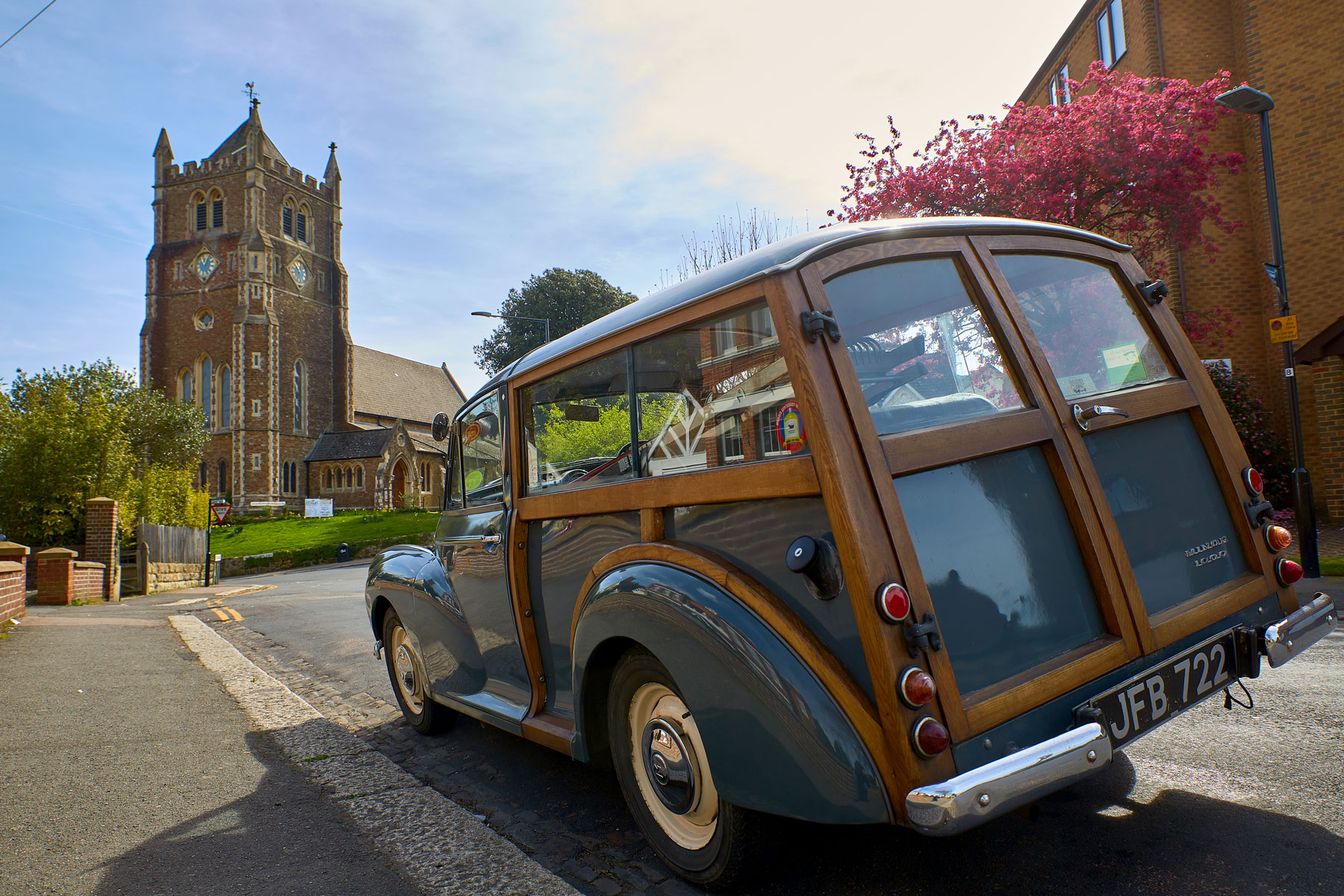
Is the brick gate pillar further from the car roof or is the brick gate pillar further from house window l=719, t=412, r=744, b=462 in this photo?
house window l=719, t=412, r=744, b=462

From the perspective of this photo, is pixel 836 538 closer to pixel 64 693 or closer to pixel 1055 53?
pixel 64 693

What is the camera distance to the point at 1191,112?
12.6 metres

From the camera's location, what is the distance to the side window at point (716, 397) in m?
2.53

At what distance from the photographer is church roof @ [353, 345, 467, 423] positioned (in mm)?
63906

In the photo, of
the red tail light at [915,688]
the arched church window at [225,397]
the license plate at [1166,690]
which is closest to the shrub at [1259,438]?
the license plate at [1166,690]

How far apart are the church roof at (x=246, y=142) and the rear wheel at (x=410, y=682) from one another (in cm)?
5918

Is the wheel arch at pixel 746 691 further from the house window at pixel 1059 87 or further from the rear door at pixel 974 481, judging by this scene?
the house window at pixel 1059 87

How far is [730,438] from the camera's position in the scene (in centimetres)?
272

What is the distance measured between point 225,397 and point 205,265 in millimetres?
9096

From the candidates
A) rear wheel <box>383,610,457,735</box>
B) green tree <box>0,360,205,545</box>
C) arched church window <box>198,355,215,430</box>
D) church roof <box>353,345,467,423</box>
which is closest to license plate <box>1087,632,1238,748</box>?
rear wheel <box>383,610,457,735</box>

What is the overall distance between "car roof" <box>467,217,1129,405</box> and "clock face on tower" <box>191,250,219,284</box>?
196 feet

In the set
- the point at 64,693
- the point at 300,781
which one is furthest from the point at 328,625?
the point at 300,781

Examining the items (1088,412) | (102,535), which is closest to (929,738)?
(1088,412)

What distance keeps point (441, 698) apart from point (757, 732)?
8.89 ft
